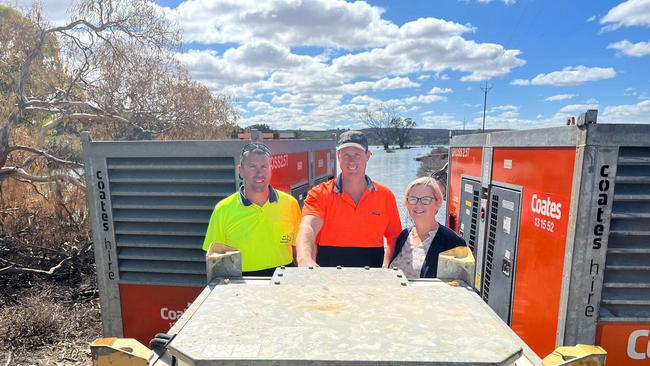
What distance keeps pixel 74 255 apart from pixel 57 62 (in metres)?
6.03

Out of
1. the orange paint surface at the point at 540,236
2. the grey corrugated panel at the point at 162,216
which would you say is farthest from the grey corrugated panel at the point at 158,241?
the orange paint surface at the point at 540,236

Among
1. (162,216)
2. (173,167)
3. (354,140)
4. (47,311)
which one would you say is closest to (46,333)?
(47,311)

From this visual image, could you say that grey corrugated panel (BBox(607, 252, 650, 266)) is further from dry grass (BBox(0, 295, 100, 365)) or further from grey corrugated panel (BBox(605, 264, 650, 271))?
dry grass (BBox(0, 295, 100, 365))

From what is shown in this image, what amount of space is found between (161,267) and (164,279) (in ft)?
0.36

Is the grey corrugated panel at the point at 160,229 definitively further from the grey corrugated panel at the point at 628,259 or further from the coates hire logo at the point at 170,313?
the grey corrugated panel at the point at 628,259

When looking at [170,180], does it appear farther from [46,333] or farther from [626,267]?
[626,267]

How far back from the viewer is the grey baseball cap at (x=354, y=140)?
8.65ft

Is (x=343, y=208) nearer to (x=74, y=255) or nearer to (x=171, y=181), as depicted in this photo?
(x=171, y=181)

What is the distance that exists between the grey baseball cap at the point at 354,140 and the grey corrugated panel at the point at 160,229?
1.36 metres

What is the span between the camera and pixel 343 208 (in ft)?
8.83

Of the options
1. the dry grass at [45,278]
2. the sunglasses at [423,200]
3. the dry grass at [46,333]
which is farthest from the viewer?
the dry grass at [45,278]

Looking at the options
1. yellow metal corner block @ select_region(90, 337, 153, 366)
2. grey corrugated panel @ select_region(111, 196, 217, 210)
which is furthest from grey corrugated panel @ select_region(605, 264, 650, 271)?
grey corrugated panel @ select_region(111, 196, 217, 210)

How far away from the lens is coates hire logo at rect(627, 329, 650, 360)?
244 cm

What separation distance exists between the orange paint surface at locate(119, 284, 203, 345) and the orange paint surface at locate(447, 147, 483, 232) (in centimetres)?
309
